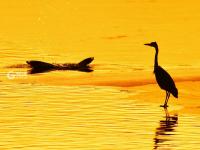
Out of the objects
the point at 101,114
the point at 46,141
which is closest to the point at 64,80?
the point at 101,114

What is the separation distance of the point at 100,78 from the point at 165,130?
36.3ft

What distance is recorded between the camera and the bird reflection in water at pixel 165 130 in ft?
69.5

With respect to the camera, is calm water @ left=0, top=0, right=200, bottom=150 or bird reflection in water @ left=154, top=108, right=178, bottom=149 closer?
bird reflection in water @ left=154, top=108, right=178, bottom=149

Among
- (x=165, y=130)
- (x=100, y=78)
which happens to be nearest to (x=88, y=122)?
(x=165, y=130)

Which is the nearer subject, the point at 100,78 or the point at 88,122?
the point at 88,122

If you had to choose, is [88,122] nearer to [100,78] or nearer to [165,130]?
[165,130]

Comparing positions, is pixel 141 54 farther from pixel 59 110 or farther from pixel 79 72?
pixel 59 110

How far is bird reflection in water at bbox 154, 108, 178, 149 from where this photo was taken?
21195mm

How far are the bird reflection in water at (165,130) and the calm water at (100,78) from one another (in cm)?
2

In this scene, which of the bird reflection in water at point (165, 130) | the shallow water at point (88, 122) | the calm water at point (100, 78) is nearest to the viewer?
the shallow water at point (88, 122)

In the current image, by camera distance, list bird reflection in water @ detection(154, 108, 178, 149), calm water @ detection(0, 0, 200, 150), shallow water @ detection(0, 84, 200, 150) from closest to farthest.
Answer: shallow water @ detection(0, 84, 200, 150) < bird reflection in water @ detection(154, 108, 178, 149) < calm water @ detection(0, 0, 200, 150)

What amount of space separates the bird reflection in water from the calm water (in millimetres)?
23

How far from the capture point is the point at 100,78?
33.9 metres

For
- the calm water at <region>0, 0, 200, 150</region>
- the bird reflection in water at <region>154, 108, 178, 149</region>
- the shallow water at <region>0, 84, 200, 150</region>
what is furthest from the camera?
the calm water at <region>0, 0, 200, 150</region>
